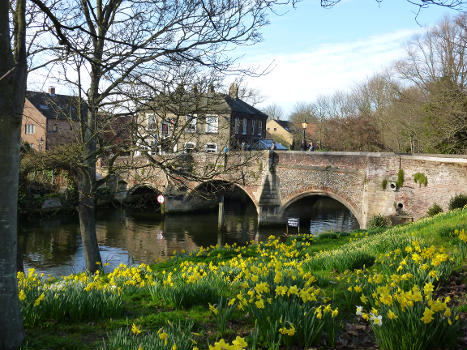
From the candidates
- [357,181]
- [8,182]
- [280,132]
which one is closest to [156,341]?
[8,182]

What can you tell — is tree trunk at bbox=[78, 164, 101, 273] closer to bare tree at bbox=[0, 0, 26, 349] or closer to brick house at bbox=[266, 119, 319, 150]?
bare tree at bbox=[0, 0, 26, 349]

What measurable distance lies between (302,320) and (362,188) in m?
18.7

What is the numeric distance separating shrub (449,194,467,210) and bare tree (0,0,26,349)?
16.4m

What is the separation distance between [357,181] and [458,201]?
18.6 feet

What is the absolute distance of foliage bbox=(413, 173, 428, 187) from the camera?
18.4m

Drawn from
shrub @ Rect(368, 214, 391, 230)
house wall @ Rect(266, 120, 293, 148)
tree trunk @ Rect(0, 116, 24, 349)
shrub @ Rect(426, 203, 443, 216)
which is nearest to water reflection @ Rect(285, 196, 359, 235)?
shrub @ Rect(368, 214, 391, 230)

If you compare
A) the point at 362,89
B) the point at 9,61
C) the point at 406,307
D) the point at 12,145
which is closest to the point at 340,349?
the point at 406,307

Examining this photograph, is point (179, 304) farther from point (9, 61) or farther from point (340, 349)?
point (9, 61)

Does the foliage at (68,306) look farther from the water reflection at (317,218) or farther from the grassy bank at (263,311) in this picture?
the water reflection at (317,218)

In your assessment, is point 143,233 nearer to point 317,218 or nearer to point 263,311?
point 317,218

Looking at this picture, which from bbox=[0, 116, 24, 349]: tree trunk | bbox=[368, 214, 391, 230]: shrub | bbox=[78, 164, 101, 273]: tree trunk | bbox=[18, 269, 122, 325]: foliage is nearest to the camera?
bbox=[0, 116, 24, 349]: tree trunk

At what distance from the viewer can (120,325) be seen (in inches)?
163

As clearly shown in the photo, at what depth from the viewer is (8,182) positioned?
3564mm

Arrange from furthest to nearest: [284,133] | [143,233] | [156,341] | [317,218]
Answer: [284,133] < [317,218] < [143,233] < [156,341]
